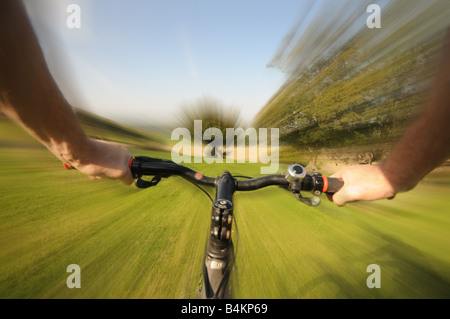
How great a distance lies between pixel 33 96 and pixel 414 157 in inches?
53.7

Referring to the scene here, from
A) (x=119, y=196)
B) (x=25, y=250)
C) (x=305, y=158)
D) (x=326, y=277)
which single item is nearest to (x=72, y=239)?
(x=25, y=250)

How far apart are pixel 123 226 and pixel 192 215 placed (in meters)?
0.62

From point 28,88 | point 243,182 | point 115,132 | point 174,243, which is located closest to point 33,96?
point 28,88

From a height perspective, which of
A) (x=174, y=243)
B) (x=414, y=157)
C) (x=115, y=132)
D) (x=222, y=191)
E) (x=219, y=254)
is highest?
(x=115, y=132)

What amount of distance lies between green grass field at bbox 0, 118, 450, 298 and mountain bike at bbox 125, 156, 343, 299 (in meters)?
0.18

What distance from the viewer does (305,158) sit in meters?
2.08

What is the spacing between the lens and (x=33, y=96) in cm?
49

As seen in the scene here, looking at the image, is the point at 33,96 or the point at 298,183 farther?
the point at 298,183

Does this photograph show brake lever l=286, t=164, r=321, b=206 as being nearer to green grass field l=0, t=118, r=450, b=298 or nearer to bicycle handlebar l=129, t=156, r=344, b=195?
bicycle handlebar l=129, t=156, r=344, b=195

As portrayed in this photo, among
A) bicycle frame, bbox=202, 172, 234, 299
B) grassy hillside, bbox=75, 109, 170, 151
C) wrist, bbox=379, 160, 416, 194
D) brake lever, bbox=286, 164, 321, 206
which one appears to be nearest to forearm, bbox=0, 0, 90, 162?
grassy hillside, bbox=75, 109, 170, 151

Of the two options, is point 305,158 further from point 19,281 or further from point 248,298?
point 19,281

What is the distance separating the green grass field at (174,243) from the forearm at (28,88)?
0.69 metres

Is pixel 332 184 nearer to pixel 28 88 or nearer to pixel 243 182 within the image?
pixel 243 182

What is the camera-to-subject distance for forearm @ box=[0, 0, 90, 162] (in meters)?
0.43
